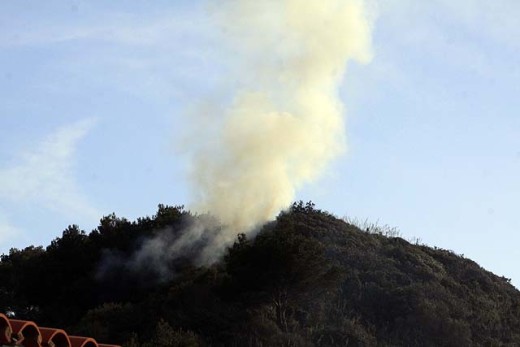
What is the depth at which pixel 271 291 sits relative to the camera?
36344mm

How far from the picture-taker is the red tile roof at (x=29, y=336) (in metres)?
14.6

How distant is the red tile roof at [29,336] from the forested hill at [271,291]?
1465cm

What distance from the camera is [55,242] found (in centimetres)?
4875

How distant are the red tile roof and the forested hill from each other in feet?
48.1

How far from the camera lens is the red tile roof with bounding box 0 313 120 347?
14.6 m

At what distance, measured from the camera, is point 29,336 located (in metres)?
15.3

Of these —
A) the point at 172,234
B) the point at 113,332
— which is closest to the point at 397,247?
the point at 172,234

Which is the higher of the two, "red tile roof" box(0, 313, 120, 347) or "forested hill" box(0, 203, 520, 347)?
"forested hill" box(0, 203, 520, 347)

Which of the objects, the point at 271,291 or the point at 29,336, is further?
the point at 271,291

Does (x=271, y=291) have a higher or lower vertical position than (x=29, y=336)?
higher

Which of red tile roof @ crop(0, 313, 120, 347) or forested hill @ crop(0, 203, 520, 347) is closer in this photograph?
red tile roof @ crop(0, 313, 120, 347)

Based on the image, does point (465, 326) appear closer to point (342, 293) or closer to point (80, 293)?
point (342, 293)

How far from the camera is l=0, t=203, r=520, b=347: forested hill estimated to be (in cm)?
3572

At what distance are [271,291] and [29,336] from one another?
2164 cm
